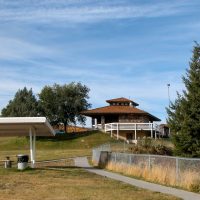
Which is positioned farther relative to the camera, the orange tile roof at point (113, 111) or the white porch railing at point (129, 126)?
the orange tile roof at point (113, 111)

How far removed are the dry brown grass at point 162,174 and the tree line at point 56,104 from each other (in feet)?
214

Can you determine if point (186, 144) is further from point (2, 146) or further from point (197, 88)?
point (2, 146)

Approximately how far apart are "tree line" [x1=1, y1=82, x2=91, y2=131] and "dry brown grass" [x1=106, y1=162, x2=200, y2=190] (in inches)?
2566

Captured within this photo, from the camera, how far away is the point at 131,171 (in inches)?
1059

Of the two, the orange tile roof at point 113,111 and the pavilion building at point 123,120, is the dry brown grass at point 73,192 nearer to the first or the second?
the pavilion building at point 123,120

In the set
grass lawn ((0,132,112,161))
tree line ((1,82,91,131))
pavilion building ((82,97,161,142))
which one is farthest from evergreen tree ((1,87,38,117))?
grass lawn ((0,132,112,161))

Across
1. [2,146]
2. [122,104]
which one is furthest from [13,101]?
[2,146]

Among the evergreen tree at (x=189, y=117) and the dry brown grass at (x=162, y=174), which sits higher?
the evergreen tree at (x=189, y=117)

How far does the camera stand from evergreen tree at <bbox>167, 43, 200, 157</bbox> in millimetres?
27938

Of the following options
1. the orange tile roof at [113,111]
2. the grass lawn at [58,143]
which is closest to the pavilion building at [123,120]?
the orange tile roof at [113,111]

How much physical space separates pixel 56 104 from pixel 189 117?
6757cm

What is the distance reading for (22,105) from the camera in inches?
3873

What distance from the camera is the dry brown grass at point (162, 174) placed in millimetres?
18750

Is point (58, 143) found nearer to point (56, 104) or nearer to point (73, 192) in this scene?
point (56, 104)
